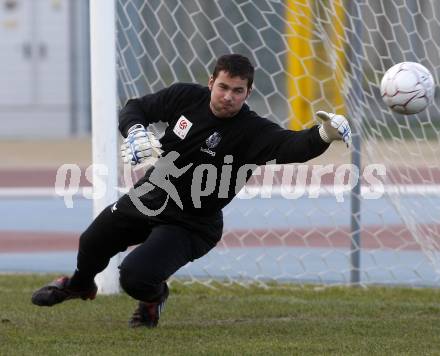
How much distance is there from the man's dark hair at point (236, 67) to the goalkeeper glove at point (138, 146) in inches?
20.7

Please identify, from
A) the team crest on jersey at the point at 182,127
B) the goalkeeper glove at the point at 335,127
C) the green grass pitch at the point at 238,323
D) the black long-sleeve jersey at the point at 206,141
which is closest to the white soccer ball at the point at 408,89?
the black long-sleeve jersey at the point at 206,141

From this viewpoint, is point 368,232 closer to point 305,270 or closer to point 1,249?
point 305,270

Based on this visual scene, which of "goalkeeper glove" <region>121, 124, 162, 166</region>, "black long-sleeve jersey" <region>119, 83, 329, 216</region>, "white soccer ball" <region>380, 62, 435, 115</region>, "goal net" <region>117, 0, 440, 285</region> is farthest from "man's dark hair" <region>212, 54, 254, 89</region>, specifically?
"goal net" <region>117, 0, 440, 285</region>

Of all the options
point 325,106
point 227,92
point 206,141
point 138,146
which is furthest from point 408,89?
point 325,106

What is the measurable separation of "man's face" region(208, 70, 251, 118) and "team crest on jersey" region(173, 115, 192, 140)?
A: 204 mm

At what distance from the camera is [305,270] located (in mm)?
8672

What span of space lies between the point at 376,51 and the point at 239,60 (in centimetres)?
269

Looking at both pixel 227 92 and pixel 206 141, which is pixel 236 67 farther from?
pixel 206 141

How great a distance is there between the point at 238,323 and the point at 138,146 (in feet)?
4.95

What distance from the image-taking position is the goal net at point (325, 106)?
802 cm

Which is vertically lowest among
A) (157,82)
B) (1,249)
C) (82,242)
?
(1,249)

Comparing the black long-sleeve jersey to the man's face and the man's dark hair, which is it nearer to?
the man's face

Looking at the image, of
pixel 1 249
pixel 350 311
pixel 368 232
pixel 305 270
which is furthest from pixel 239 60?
pixel 1 249

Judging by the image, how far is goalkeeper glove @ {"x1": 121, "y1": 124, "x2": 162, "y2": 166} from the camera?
5.51m
